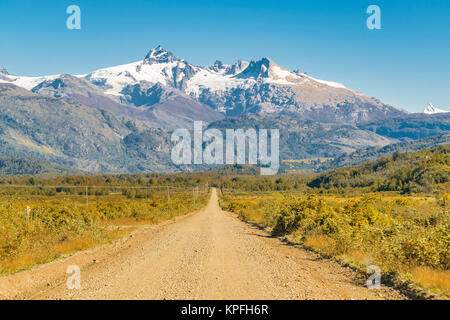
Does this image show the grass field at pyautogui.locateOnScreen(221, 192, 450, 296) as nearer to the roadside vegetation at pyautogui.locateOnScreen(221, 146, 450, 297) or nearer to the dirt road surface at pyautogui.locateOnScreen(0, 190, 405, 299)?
the roadside vegetation at pyautogui.locateOnScreen(221, 146, 450, 297)

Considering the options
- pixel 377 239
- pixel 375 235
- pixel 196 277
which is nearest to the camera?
pixel 196 277

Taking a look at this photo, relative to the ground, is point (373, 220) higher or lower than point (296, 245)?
higher

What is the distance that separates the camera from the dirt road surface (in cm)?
1125

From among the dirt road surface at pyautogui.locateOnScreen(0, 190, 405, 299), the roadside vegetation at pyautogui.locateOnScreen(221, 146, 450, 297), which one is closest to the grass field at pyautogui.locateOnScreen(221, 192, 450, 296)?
the roadside vegetation at pyautogui.locateOnScreen(221, 146, 450, 297)

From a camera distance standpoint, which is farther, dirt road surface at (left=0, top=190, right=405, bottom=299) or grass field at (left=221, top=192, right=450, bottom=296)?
grass field at (left=221, top=192, right=450, bottom=296)

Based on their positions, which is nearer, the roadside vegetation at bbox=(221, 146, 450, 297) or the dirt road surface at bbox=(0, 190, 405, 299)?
the dirt road surface at bbox=(0, 190, 405, 299)

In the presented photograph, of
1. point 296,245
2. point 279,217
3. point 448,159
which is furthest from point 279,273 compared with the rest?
point 448,159

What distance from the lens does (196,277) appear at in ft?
44.2

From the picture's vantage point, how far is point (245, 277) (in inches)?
531

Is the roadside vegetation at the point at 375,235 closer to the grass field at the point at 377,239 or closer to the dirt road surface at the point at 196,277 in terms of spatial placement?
the grass field at the point at 377,239

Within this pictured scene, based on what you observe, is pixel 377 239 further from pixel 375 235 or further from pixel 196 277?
pixel 196 277

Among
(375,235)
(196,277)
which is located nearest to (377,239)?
(375,235)
